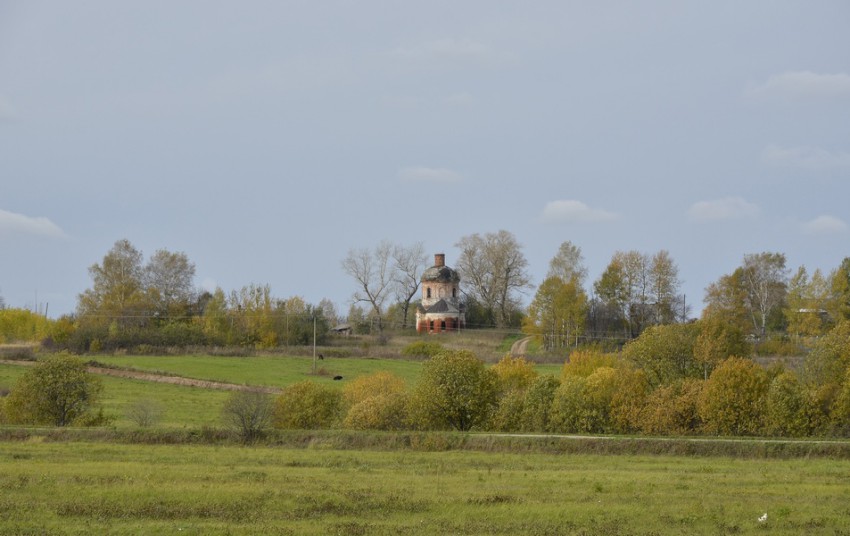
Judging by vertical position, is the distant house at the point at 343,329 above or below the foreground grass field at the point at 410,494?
above

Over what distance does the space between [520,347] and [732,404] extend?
57039 mm

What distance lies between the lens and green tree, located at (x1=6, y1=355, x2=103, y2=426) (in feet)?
165

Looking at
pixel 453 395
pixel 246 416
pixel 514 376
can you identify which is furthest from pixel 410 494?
pixel 514 376

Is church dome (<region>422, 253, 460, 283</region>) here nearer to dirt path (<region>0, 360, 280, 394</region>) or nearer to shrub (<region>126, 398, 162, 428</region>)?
dirt path (<region>0, 360, 280, 394</region>)

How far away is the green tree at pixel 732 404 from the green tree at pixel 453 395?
35.1 feet

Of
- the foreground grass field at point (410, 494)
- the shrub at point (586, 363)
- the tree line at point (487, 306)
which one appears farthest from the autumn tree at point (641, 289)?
the foreground grass field at point (410, 494)

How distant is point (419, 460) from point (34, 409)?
77.6 feet

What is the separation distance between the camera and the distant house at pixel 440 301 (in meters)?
121

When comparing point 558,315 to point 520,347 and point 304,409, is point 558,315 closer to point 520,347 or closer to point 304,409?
point 520,347

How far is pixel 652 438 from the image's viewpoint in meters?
41.8

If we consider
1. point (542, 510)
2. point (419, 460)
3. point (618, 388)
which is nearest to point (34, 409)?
point (419, 460)

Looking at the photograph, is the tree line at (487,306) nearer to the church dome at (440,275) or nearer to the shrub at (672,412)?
the church dome at (440,275)

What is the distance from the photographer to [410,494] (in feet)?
91.2

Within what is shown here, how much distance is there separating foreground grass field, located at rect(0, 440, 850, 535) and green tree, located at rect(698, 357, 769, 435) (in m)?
10.2
